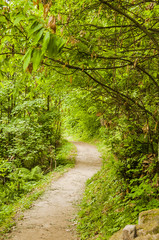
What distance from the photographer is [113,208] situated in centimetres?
571

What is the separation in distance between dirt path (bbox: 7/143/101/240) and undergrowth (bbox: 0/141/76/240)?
0.28 meters

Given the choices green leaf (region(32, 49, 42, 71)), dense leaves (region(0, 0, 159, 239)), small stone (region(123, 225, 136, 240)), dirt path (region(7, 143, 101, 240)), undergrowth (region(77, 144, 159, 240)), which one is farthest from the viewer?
dirt path (region(7, 143, 101, 240))

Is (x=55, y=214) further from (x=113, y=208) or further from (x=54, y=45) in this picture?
(x=54, y=45)

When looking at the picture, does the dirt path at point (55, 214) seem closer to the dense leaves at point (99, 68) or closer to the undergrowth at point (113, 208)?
the undergrowth at point (113, 208)

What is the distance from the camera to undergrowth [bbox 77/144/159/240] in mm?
4320

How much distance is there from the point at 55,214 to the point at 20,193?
3632mm

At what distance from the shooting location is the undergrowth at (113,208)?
4.32m

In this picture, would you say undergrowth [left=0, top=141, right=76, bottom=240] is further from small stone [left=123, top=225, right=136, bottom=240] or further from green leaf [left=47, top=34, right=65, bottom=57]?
green leaf [left=47, top=34, right=65, bottom=57]

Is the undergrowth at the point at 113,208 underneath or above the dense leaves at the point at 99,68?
underneath

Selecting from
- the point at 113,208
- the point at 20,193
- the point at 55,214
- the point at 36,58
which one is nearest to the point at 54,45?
the point at 36,58

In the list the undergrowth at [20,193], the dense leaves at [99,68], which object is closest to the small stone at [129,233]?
the dense leaves at [99,68]

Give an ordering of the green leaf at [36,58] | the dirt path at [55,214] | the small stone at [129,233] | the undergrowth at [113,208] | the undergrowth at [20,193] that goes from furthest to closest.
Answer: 1. the undergrowth at [20,193]
2. the dirt path at [55,214]
3. the undergrowth at [113,208]
4. the small stone at [129,233]
5. the green leaf at [36,58]

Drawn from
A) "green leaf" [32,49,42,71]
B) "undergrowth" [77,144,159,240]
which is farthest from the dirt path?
"green leaf" [32,49,42,71]

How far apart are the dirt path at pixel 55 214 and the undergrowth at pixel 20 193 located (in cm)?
28
